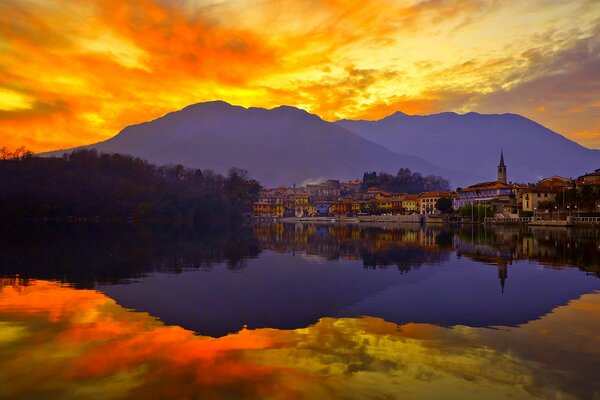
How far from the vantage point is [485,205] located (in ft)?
330

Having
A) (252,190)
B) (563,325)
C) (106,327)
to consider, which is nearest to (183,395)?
(106,327)

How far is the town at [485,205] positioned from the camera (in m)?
77.9

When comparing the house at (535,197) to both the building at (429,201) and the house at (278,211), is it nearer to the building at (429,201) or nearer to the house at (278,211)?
the building at (429,201)

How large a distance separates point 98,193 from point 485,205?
253ft

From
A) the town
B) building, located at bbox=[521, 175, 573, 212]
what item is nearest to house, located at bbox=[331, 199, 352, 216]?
the town

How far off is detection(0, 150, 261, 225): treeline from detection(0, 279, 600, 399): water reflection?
8668 cm

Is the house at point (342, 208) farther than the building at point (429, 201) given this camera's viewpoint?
Yes

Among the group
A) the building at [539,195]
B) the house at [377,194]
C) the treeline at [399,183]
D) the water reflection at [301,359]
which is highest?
the treeline at [399,183]

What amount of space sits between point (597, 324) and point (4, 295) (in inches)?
681

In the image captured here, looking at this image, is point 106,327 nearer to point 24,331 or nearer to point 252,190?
point 24,331

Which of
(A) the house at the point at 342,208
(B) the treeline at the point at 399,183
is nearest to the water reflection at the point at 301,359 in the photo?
(A) the house at the point at 342,208

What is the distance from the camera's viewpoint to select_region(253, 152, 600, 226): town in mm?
77875

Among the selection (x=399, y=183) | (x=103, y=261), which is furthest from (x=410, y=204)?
(x=103, y=261)

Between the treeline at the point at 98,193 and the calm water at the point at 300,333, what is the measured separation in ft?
248
